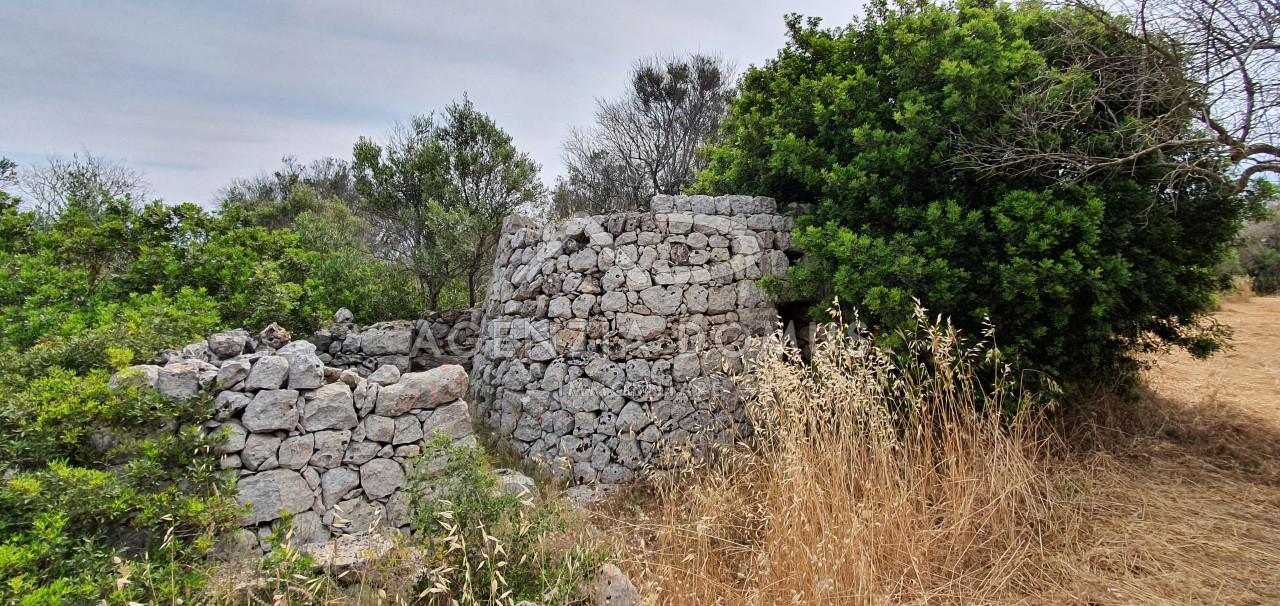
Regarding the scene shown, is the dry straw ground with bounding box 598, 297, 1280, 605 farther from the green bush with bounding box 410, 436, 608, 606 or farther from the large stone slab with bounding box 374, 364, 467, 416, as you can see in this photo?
the large stone slab with bounding box 374, 364, 467, 416

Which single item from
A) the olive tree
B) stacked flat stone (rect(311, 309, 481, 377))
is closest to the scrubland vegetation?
stacked flat stone (rect(311, 309, 481, 377))

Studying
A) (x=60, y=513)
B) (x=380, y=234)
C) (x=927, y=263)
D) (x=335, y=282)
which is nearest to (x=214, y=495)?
(x=60, y=513)

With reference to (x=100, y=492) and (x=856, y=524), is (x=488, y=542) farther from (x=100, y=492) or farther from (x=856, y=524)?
(x=100, y=492)

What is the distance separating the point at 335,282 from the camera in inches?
372

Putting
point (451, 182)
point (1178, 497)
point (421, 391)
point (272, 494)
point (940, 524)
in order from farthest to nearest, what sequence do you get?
point (451, 182) → point (1178, 497) → point (421, 391) → point (940, 524) → point (272, 494)

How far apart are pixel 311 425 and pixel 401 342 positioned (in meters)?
4.78

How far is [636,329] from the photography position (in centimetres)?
625

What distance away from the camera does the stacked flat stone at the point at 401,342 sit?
8109 mm

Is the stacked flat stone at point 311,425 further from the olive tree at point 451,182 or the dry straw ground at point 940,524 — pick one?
the olive tree at point 451,182

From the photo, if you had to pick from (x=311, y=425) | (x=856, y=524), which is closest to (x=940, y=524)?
(x=856, y=524)

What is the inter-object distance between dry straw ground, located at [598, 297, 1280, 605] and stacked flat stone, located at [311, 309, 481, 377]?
499 centimetres

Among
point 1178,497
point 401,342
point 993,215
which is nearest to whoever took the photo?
point 1178,497

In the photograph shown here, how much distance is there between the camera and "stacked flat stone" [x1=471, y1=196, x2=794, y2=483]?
619cm

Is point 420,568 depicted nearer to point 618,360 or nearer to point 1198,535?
point 618,360
